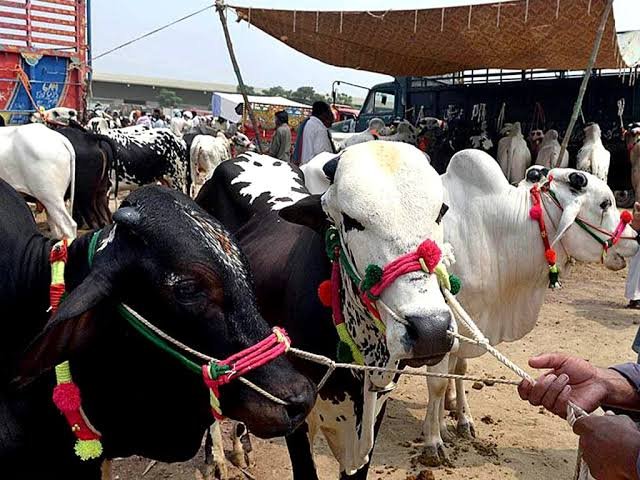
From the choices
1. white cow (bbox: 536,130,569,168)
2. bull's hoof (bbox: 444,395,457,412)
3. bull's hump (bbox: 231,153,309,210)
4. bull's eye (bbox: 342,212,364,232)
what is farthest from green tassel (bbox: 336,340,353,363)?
white cow (bbox: 536,130,569,168)

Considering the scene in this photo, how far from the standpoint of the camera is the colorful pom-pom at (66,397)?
1.59 metres

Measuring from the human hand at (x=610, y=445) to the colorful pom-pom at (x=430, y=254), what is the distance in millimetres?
645

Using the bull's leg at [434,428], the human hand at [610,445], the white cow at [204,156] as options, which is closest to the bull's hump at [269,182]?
the bull's leg at [434,428]

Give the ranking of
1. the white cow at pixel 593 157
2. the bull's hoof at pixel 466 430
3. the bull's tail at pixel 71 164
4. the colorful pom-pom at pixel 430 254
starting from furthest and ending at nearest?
the white cow at pixel 593 157, the bull's tail at pixel 71 164, the bull's hoof at pixel 466 430, the colorful pom-pom at pixel 430 254

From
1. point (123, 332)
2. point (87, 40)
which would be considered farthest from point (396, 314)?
point (87, 40)

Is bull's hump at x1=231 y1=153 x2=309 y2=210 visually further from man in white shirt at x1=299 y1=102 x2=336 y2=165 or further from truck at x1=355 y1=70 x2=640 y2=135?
truck at x1=355 y1=70 x2=640 y2=135

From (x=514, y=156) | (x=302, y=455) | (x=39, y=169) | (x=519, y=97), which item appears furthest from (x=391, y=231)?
(x=519, y=97)

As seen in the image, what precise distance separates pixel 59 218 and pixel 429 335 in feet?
19.3

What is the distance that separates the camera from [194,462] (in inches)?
134

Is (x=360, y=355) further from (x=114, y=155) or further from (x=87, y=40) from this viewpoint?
(x=87, y=40)

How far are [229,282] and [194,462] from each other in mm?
2247

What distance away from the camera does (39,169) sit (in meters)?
6.53

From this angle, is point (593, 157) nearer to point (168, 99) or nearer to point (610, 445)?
point (610, 445)

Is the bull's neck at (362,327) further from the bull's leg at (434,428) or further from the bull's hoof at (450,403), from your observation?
the bull's hoof at (450,403)
